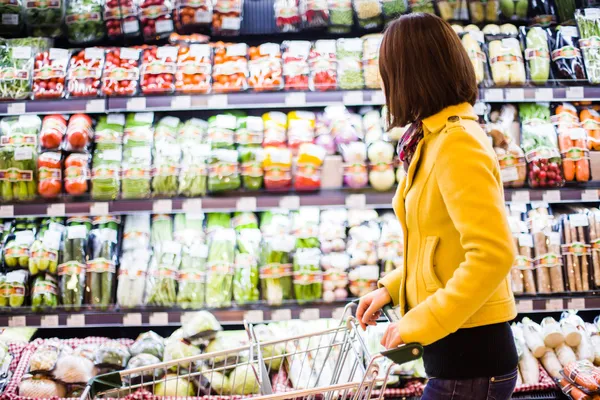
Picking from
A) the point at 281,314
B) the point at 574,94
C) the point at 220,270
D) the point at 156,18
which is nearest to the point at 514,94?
the point at 574,94

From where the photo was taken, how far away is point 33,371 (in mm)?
2471

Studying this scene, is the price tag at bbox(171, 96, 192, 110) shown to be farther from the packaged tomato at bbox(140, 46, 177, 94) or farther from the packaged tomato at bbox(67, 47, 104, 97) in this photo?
the packaged tomato at bbox(67, 47, 104, 97)

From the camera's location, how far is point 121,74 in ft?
9.64

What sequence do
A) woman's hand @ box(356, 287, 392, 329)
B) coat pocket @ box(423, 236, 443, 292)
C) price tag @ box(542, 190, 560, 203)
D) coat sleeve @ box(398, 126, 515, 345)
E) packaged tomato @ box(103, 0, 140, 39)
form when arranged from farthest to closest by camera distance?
packaged tomato @ box(103, 0, 140, 39) < price tag @ box(542, 190, 560, 203) < woman's hand @ box(356, 287, 392, 329) < coat pocket @ box(423, 236, 443, 292) < coat sleeve @ box(398, 126, 515, 345)

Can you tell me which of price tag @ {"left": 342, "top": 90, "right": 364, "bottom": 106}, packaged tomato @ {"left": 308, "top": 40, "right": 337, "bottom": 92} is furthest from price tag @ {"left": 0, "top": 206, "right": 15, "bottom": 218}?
price tag @ {"left": 342, "top": 90, "right": 364, "bottom": 106}

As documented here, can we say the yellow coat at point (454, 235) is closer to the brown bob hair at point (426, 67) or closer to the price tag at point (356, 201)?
the brown bob hair at point (426, 67)

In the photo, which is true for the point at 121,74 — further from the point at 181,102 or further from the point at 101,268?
the point at 101,268

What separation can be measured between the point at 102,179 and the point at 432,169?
6.70 ft

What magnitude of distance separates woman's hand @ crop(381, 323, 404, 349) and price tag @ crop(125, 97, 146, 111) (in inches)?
77.6

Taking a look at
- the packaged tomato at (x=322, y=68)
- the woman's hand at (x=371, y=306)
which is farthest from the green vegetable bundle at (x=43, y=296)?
the woman's hand at (x=371, y=306)

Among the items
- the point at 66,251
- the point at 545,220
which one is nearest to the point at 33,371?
the point at 66,251

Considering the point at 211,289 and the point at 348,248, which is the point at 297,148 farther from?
the point at 211,289

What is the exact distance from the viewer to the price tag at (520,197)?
2844 mm

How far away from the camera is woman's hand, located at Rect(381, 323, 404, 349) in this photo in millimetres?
1169
